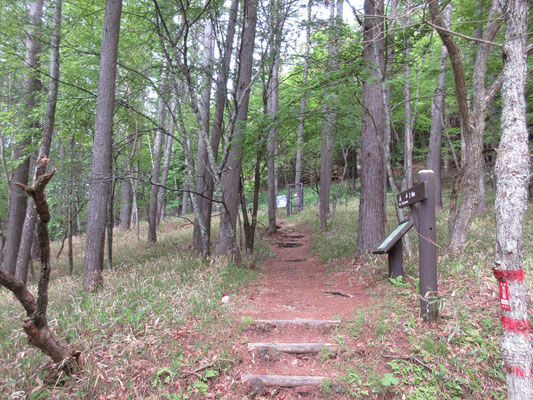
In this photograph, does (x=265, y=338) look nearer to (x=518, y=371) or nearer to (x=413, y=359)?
(x=413, y=359)

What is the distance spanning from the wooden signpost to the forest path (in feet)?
3.40

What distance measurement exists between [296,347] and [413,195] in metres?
2.38

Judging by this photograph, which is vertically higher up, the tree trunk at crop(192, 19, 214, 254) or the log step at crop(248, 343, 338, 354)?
the tree trunk at crop(192, 19, 214, 254)

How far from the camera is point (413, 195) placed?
391cm

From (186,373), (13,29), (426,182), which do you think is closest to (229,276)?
(186,373)

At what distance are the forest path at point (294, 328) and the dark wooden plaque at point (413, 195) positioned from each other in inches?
65.5

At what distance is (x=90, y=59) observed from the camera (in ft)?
26.3

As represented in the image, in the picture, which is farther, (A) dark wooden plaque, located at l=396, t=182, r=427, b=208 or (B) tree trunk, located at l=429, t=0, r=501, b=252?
(B) tree trunk, located at l=429, t=0, r=501, b=252

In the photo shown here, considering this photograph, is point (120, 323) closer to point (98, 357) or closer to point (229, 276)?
point (98, 357)

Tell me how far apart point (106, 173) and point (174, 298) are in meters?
2.88

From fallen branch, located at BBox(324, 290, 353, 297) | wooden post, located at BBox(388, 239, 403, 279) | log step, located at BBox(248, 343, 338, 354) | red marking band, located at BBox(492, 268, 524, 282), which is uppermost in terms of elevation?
red marking band, located at BBox(492, 268, 524, 282)

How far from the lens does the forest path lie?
3209 mm

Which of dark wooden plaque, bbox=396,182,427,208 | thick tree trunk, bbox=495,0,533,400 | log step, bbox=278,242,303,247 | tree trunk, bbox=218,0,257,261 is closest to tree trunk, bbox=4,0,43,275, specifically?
tree trunk, bbox=218,0,257,261

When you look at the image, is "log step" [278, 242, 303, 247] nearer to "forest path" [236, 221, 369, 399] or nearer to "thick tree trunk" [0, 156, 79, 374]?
"forest path" [236, 221, 369, 399]
